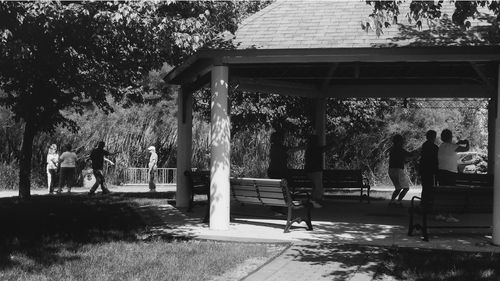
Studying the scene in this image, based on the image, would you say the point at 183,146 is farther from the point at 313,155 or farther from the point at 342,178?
the point at 342,178

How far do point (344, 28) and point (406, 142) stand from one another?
17.5 metres

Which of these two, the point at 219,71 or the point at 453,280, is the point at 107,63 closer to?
the point at 219,71

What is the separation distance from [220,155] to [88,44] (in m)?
3.50

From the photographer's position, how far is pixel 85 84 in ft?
42.1

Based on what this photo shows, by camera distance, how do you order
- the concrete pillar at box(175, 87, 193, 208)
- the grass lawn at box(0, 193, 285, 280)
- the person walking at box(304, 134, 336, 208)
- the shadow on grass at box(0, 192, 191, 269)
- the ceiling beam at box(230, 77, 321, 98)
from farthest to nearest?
the concrete pillar at box(175, 87, 193, 208) → the person walking at box(304, 134, 336, 208) → the ceiling beam at box(230, 77, 321, 98) → the shadow on grass at box(0, 192, 191, 269) → the grass lawn at box(0, 193, 285, 280)

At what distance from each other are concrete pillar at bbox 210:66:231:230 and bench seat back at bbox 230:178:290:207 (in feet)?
1.43

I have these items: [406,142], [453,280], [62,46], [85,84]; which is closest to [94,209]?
[85,84]

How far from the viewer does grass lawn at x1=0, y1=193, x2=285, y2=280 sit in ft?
21.6

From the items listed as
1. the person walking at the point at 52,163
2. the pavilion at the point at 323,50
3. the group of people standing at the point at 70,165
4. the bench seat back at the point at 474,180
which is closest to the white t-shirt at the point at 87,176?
the group of people standing at the point at 70,165

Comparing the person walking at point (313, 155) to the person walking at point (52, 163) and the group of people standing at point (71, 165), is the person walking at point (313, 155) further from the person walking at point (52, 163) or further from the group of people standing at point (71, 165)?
the person walking at point (52, 163)

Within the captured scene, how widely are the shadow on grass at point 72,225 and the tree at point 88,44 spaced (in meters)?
2.67

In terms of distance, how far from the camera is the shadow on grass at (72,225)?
794 cm

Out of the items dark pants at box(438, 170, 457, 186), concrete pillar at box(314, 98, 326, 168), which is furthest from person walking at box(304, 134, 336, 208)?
dark pants at box(438, 170, 457, 186)

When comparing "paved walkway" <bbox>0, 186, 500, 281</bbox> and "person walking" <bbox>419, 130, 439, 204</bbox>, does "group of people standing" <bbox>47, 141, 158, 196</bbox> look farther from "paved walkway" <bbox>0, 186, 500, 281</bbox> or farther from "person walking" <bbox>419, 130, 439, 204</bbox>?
"person walking" <bbox>419, 130, 439, 204</bbox>
